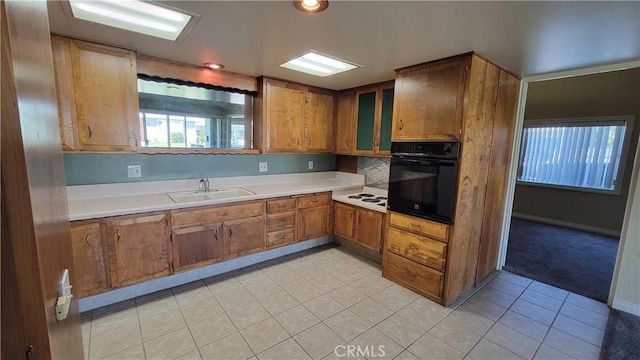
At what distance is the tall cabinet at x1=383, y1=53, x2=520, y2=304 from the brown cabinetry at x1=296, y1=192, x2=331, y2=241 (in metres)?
1.00

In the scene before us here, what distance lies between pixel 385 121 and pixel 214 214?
7.33 feet

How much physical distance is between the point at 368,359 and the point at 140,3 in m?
2.65

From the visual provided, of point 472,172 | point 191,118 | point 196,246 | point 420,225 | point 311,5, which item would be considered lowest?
point 196,246

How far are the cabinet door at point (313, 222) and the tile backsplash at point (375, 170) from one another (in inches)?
30.6

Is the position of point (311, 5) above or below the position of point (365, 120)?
above

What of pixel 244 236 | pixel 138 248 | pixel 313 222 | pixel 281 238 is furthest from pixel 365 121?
pixel 138 248

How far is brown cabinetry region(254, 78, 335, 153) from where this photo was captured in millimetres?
3191

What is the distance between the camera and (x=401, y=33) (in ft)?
5.93

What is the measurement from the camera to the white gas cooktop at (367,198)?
3.14 metres

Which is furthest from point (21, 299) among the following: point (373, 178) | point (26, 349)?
point (373, 178)

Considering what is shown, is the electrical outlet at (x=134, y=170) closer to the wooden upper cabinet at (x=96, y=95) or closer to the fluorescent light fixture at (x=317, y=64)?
the wooden upper cabinet at (x=96, y=95)

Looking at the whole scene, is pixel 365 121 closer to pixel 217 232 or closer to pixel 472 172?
pixel 472 172

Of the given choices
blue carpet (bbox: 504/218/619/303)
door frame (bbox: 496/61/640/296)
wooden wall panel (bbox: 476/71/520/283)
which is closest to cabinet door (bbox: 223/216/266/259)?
wooden wall panel (bbox: 476/71/520/283)

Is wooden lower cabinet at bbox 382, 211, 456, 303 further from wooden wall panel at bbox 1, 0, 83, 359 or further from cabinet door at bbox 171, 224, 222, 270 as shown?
wooden wall panel at bbox 1, 0, 83, 359
